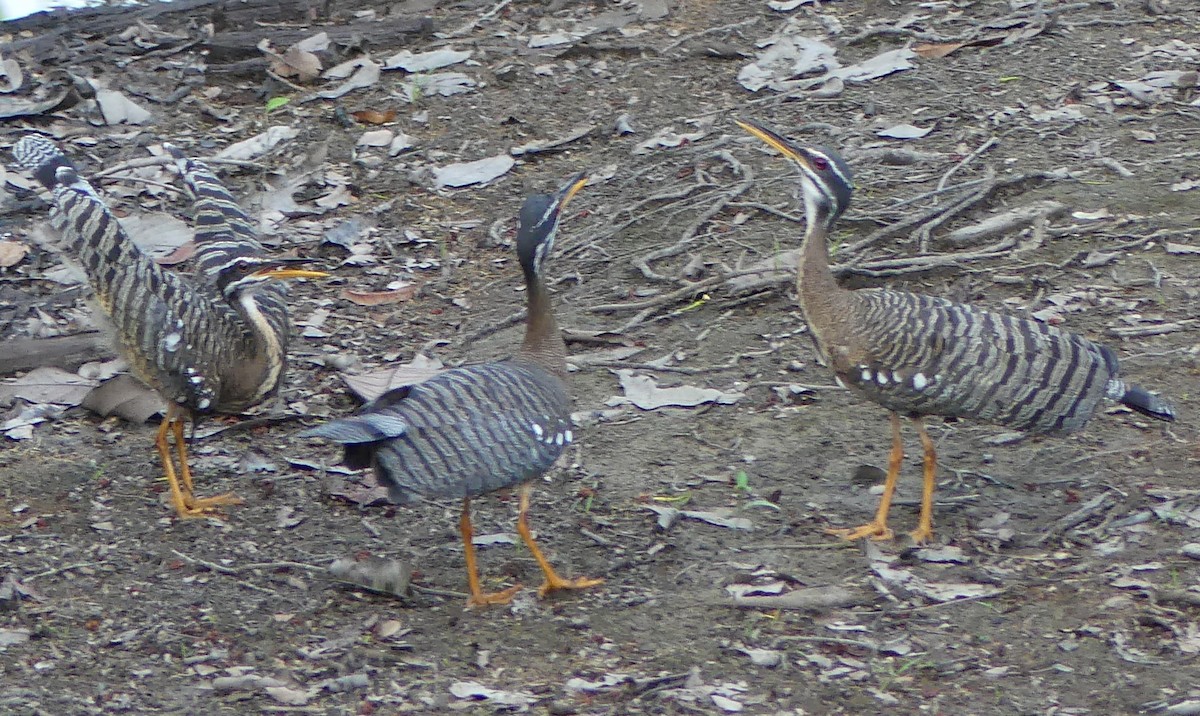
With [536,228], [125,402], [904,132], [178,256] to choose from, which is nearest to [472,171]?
[178,256]

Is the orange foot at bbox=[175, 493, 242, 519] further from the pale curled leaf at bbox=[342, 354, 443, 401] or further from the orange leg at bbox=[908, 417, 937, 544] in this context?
the orange leg at bbox=[908, 417, 937, 544]

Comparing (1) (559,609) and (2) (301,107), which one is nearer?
(1) (559,609)

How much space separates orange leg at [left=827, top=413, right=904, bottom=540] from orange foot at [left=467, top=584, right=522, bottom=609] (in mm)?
1286

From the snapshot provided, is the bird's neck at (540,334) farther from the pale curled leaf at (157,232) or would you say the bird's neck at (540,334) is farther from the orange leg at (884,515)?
the pale curled leaf at (157,232)

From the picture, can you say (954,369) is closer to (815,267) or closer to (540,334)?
(815,267)

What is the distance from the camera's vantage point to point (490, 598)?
5109mm

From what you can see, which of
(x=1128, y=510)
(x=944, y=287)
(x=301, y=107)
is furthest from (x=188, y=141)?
(x=1128, y=510)

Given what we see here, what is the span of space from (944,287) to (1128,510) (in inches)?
76.5

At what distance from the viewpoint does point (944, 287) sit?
691 centimetres

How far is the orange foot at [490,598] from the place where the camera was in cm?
508

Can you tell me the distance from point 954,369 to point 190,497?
3176 millimetres

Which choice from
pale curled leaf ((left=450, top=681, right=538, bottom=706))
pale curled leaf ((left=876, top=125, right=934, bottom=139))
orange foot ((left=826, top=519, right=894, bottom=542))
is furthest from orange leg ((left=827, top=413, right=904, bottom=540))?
pale curled leaf ((left=876, top=125, right=934, bottom=139))

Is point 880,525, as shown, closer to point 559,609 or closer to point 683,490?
point 683,490

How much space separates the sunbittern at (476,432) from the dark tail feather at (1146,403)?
85.9 inches
